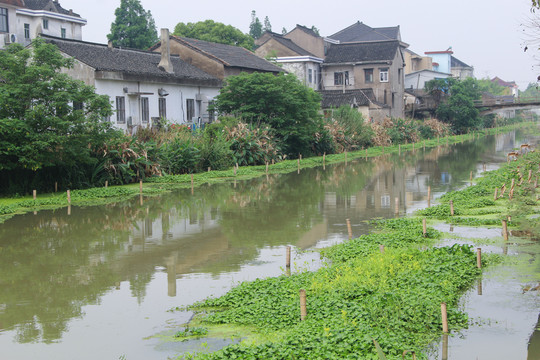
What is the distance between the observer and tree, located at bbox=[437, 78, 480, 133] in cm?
7906

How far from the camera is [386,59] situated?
7138 centimetres

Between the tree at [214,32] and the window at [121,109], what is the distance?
3279cm

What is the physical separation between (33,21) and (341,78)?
105 ft

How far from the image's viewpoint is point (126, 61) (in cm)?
3972

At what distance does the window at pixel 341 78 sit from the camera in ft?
240

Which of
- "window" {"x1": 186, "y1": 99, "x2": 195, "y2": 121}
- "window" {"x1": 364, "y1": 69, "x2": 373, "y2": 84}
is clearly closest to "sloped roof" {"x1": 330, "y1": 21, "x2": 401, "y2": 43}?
"window" {"x1": 364, "y1": 69, "x2": 373, "y2": 84}

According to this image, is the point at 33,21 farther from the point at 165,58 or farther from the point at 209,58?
the point at 165,58

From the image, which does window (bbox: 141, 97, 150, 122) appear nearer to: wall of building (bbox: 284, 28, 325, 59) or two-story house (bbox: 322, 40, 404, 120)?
two-story house (bbox: 322, 40, 404, 120)

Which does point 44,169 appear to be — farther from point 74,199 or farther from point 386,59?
point 386,59

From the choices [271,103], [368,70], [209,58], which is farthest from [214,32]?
[271,103]

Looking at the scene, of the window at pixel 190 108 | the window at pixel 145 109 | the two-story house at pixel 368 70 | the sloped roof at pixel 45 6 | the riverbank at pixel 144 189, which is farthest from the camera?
the two-story house at pixel 368 70

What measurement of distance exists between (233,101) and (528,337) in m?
33.4

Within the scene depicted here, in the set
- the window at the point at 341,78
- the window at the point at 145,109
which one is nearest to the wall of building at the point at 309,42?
the window at the point at 341,78

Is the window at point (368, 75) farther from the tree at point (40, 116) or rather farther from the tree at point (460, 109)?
the tree at point (40, 116)
